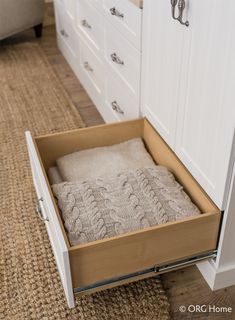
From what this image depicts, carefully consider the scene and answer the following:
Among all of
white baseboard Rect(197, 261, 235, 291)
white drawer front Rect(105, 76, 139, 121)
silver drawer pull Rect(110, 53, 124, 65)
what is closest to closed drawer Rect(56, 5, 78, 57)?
white drawer front Rect(105, 76, 139, 121)

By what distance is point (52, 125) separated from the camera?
225 centimetres

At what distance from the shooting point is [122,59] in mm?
1783

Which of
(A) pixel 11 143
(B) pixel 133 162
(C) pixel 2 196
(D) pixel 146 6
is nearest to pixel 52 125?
(A) pixel 11 143

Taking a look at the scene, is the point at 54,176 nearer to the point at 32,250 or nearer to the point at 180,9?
the point at 32,250

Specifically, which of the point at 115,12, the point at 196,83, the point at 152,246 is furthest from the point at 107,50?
the point at 152,246

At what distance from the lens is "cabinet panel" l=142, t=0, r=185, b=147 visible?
1322 mm

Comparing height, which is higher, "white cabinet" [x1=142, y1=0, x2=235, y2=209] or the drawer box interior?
"white cabinet" [x1=142, y1=0, x2=235, y2=209]

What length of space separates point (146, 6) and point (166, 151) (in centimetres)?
48

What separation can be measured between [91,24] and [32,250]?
1.15 m

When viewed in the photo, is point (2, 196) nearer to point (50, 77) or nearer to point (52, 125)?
point (52, 125)

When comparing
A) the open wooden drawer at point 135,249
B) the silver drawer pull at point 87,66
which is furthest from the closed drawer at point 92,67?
the open wooden drawer at point 135,249

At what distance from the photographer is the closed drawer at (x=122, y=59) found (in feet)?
5.45

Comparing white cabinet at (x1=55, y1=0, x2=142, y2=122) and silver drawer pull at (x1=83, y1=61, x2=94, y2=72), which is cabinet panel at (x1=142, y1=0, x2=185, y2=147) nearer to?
white cabinet at (x1=55, y1=0, x2=142, y2=122)

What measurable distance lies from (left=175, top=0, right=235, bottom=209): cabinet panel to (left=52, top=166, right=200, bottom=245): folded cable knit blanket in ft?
0.34
